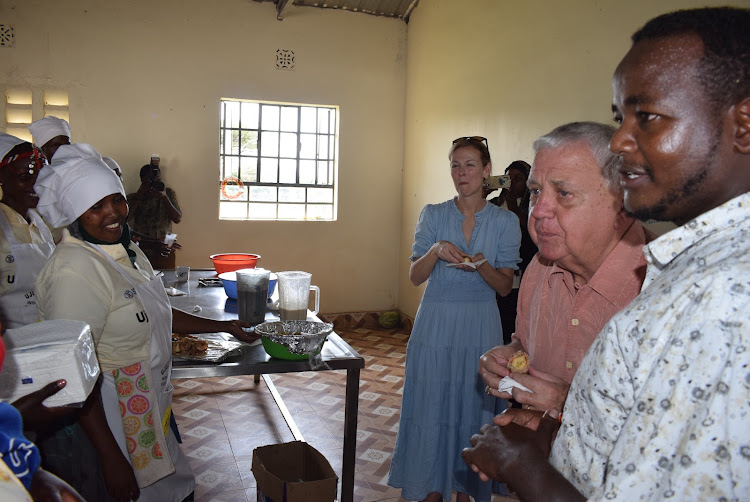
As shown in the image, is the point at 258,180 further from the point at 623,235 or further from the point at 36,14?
the point at 623,235

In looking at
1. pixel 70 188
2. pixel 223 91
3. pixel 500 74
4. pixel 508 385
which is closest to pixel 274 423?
pixel 70 188

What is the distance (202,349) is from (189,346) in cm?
6

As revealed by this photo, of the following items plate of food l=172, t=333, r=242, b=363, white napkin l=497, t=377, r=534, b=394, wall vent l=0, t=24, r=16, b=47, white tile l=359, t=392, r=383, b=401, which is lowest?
white tile l=359, t=392, r=383, b=401

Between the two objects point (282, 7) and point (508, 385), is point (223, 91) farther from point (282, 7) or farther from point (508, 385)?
point (508, 385)

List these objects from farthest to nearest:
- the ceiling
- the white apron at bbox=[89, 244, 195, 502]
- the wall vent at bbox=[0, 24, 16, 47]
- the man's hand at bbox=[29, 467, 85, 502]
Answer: the ceiling, the wall vent at bbox=[0, 24, 16, 47], the white apron at bbox=[89, 244, 195, 502], the man's hand at bbox=[29, 467, 85, 502]

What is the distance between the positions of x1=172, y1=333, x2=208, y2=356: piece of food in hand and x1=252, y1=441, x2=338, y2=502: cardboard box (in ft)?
1.88

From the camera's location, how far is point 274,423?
13.2 ft

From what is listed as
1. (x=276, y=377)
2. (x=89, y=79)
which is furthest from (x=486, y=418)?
(x=89, y=79)

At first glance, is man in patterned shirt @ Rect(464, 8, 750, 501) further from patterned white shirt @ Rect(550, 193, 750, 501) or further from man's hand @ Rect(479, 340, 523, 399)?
man's hand @ Rect(479, 340, 523, 399)

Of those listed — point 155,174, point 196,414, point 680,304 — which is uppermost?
point 155,174

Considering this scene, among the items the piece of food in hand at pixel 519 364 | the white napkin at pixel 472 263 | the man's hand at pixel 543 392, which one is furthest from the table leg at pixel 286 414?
the man's hand at pixel 543 392

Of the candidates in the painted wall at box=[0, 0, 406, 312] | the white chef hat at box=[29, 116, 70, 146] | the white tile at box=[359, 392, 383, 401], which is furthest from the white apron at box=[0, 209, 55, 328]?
the painted wall at box=[0, 0, 406, 312]

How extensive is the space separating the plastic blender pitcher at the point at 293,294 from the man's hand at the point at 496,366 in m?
1.08

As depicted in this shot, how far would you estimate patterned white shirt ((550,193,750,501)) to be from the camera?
0.67 meters
